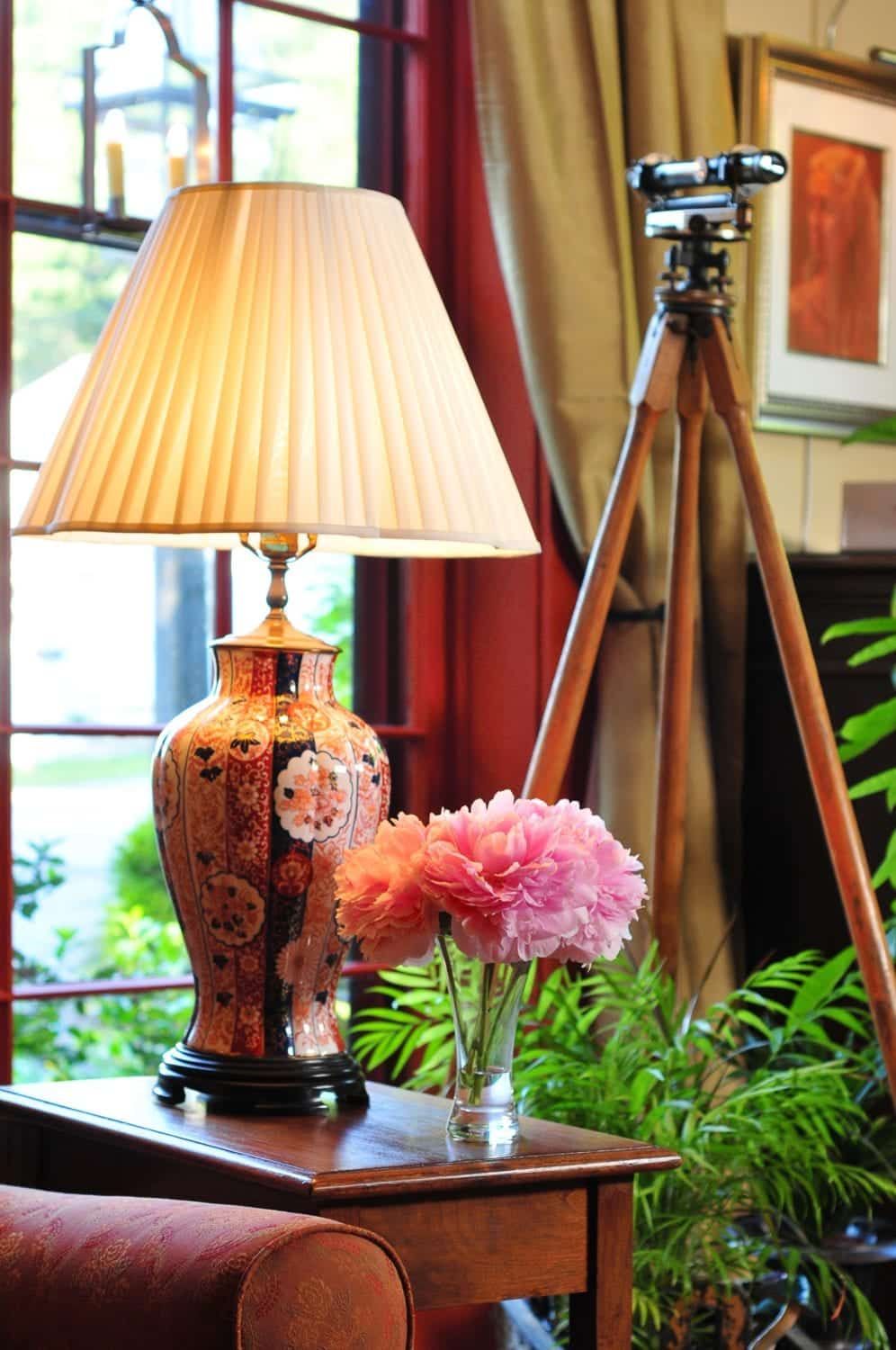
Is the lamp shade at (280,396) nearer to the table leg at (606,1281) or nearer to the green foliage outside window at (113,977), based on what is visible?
the table leg at (606,1281)

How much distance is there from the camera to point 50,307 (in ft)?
7.98

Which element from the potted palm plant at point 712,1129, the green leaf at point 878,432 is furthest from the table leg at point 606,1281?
the green leaf at point 878,432

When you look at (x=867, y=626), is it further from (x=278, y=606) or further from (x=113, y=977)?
(x=113, y=977)

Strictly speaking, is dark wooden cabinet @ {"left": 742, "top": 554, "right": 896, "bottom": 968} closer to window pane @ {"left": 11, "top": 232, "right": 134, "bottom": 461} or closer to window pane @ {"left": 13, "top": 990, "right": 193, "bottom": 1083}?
window pane @ {"left": 13, "top": 990, "right": 193, "bottom": 1083}

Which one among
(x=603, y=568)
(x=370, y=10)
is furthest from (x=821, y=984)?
(x=370, y=10)

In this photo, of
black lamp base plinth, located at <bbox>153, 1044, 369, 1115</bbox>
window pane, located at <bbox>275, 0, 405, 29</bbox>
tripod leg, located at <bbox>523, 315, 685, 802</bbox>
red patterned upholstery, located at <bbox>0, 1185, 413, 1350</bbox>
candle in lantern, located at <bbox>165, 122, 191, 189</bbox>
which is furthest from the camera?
window pane, located at <bbox>275, 0, 405, 29</bbox>

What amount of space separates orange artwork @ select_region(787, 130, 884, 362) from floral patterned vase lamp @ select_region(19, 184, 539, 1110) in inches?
55.7

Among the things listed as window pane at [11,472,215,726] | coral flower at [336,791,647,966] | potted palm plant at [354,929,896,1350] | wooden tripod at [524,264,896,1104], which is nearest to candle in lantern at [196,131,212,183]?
window pane at [11,472,215,726]

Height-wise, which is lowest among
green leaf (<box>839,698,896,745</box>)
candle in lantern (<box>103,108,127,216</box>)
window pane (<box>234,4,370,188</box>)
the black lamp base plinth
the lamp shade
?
the black lamp base plinth

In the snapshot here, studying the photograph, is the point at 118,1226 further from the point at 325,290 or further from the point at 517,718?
the point at 517,718

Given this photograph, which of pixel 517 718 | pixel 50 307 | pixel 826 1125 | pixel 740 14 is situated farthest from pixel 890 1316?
pixel 740 14

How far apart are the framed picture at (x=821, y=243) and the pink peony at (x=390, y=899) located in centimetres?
156

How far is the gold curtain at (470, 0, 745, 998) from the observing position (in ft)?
8.49

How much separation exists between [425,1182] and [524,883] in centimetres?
24
